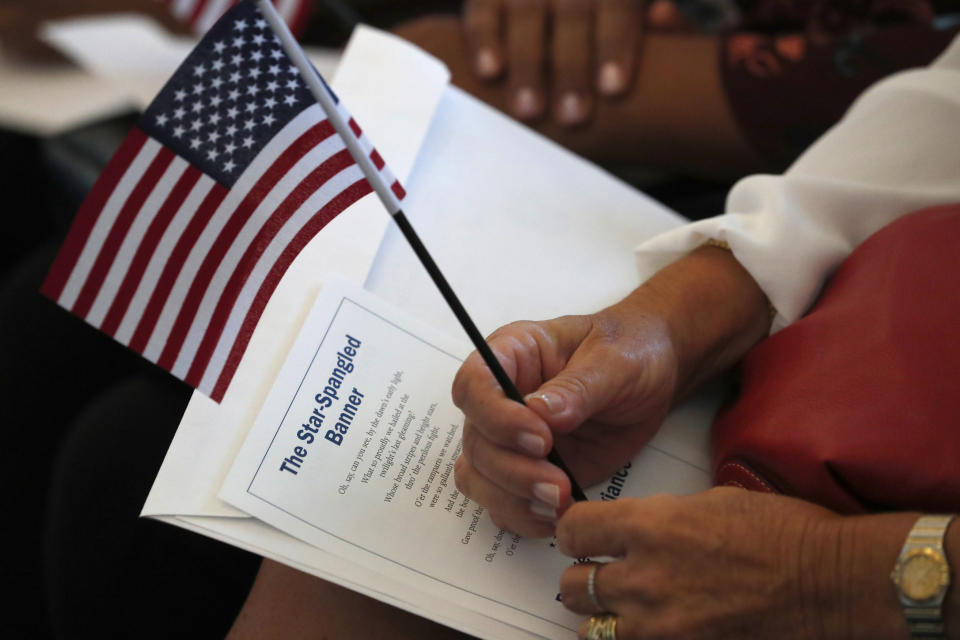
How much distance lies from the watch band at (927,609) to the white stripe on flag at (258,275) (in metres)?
0.42

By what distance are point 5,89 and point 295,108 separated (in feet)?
3.94

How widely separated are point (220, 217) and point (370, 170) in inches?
4.9

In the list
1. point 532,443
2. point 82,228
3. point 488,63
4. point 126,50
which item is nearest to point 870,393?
point 532,443

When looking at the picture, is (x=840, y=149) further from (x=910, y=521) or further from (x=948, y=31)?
(x=910, y=521)

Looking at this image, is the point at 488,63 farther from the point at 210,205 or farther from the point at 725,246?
the point at 210,205

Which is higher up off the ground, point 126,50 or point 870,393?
point 870,393

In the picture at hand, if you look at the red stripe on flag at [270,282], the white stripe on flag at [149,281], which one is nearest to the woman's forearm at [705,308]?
the red stripe on flag at [270,282]

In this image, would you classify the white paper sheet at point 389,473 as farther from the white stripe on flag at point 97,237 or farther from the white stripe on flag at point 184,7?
the white stripe on flag at point 184,7

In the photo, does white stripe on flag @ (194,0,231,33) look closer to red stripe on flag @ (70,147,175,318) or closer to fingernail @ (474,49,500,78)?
fingernail @ (474,49,500,78)

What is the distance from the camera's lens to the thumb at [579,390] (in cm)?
48

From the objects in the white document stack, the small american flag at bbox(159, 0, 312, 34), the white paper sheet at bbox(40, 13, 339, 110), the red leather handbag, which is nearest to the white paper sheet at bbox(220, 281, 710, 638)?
the white document stack

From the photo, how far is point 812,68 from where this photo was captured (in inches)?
35.0

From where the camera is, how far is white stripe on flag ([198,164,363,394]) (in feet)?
1.73

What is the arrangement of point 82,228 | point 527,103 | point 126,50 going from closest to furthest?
1. point 82,228
2. point 527,103
3. point 126,50
